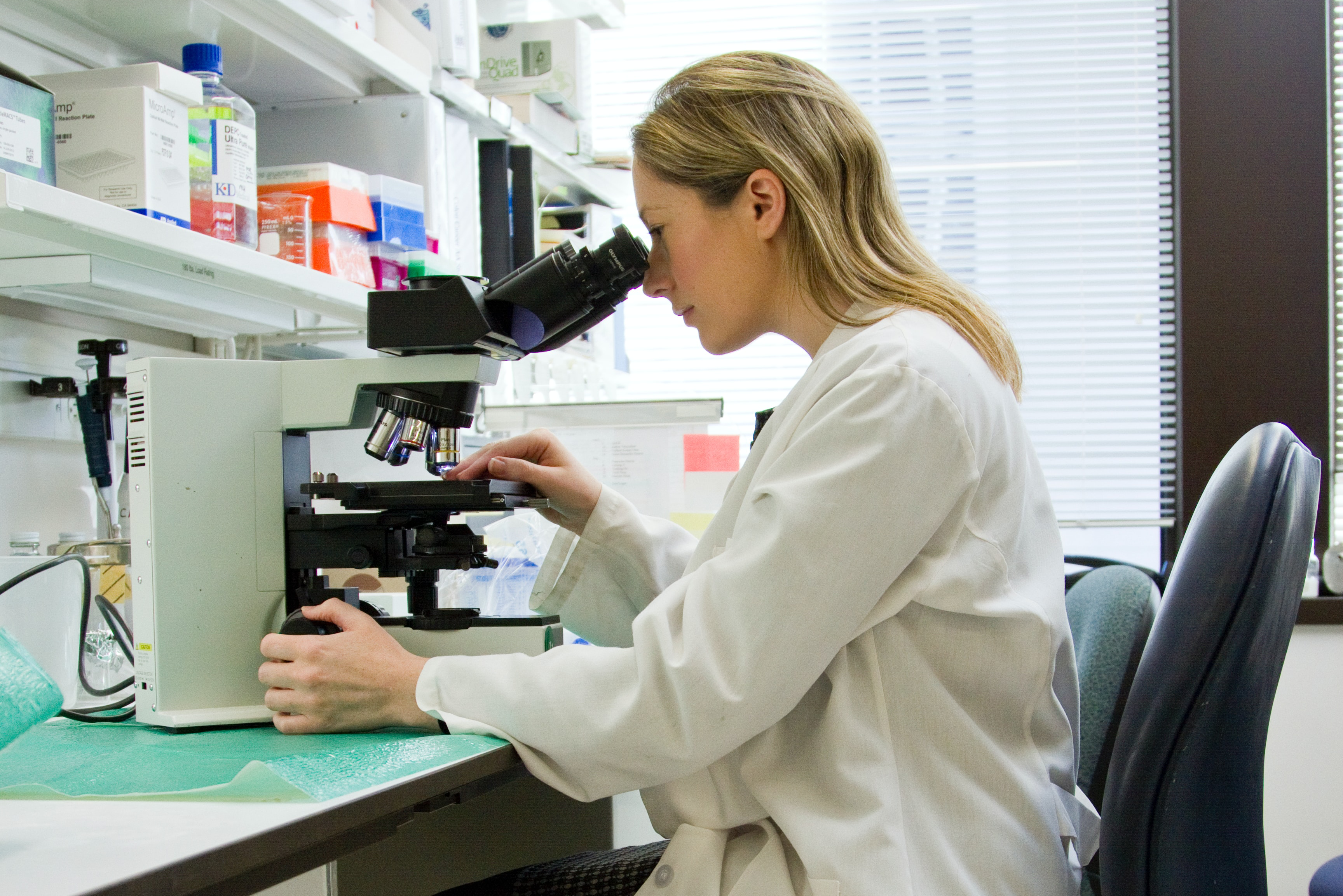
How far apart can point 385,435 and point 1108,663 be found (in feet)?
3.03

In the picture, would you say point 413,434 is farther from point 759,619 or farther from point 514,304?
point 759,619

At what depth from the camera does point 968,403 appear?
899 mm

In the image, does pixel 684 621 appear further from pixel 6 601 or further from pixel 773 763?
pixel 6 601

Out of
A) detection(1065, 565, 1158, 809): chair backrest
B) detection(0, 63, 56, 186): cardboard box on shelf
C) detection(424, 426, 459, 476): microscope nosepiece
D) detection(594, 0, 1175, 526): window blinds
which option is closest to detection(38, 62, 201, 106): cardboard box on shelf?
detection(0, 63, 56, 186): cardboard box on shelf

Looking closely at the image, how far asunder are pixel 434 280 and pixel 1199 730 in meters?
0.74

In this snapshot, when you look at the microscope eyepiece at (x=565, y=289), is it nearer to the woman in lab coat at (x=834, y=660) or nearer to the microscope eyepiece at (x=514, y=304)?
the microscope eyepiece at (x=514, y=304)

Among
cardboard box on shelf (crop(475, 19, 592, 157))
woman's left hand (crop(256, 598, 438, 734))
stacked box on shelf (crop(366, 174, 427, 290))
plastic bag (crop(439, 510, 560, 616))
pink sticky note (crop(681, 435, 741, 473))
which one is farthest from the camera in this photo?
cardboard box on shelf (crop(475, 19, 592, 157))

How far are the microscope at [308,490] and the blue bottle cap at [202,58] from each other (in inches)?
18.8

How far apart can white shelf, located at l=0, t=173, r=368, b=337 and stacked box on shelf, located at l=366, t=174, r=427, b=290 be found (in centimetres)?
8

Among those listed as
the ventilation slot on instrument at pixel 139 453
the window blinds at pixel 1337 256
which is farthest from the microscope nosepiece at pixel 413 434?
the window blinds at pixel 1337 256

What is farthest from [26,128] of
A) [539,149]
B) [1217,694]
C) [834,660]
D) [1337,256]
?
[1337,256]

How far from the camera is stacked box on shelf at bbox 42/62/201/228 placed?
3.64 ft

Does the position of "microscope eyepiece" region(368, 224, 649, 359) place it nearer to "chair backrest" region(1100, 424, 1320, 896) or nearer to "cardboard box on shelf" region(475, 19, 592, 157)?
"chair backrest" region(1100, 424, 1320, 896)

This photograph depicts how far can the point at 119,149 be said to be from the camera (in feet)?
3.66
